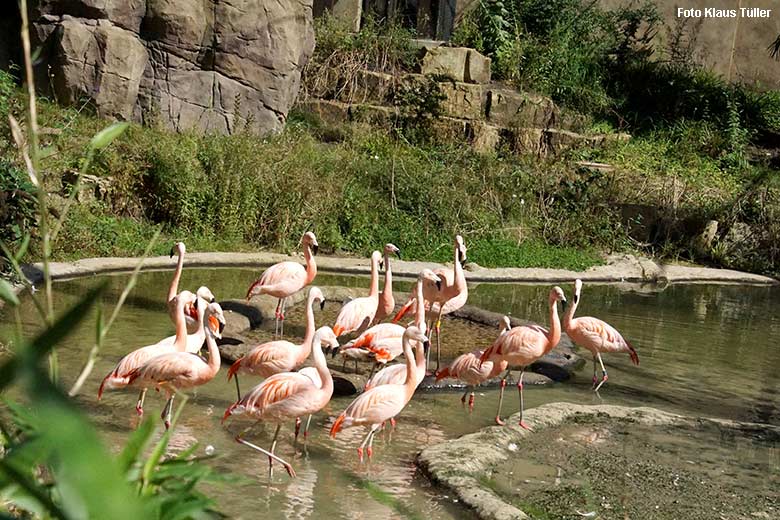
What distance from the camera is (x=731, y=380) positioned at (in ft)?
25.1

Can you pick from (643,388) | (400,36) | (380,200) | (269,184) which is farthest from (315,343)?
(400,36)

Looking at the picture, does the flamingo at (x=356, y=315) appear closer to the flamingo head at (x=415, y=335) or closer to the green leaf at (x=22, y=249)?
the flamingo head at (x=415, y=335)

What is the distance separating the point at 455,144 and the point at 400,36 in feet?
8.65

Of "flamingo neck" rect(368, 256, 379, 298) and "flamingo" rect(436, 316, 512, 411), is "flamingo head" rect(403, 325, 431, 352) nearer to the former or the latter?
"flamingo" rect(436, 316, 512, 411)

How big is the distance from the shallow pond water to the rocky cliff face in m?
4.24

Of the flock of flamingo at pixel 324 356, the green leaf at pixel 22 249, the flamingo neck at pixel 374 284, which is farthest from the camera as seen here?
the flamingo neck at pixel 374 284

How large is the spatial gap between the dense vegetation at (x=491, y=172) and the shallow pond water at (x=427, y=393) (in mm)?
1309

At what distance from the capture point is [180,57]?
1383 centimetres

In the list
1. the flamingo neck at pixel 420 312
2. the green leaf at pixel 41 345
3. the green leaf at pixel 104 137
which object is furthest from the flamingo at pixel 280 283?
the green leaf at pixel 41 345

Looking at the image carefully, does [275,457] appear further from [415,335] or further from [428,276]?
[428,276]

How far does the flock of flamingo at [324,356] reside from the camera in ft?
16.4

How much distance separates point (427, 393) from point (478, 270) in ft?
15.8

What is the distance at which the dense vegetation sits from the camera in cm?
1141

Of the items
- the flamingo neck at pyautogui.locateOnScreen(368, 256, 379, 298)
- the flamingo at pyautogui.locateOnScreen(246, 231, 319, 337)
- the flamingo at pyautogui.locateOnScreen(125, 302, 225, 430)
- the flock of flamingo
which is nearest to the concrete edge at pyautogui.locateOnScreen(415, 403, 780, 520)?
the flock of flamingo
